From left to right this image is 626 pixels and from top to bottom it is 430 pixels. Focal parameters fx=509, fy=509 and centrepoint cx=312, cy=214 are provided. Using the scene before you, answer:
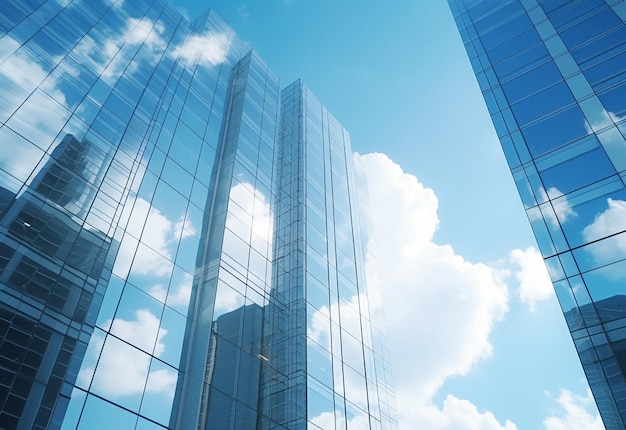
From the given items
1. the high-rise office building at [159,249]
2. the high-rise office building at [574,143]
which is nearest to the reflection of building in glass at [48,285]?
the high-rise office building at [159,249]

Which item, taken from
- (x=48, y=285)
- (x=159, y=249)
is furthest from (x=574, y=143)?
(x=48, y=285)

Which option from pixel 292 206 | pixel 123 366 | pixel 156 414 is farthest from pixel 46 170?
pixel 292 206

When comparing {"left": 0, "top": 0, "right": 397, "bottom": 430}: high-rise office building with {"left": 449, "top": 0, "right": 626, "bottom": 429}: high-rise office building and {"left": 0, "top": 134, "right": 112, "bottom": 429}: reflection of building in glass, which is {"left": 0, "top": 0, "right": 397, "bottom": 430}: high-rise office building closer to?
{"left": 0, "top": 134, "right": 112, "bottom": 429}: reflection of building in glass

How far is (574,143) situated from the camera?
24875mm

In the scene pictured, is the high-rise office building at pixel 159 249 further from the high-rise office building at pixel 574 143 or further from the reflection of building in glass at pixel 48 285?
the high-rise office building at pixel 574 143

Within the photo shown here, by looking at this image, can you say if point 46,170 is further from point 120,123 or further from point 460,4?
point 460,4

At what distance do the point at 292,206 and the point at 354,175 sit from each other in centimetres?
1771

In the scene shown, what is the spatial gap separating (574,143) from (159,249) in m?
21.4

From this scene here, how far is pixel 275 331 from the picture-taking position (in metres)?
30.6

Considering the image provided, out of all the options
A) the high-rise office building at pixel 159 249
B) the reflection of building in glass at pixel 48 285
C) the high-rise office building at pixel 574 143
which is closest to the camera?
the reflection of building in glass at pixel 48 285

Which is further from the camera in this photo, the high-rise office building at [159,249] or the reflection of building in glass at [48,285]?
the high-rise office building at [159,249]

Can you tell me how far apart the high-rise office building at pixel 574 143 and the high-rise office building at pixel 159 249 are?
15.0m

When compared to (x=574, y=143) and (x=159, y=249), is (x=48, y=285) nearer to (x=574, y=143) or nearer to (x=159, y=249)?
(x=159, y=249)

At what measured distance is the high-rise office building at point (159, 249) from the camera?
20156 mm
